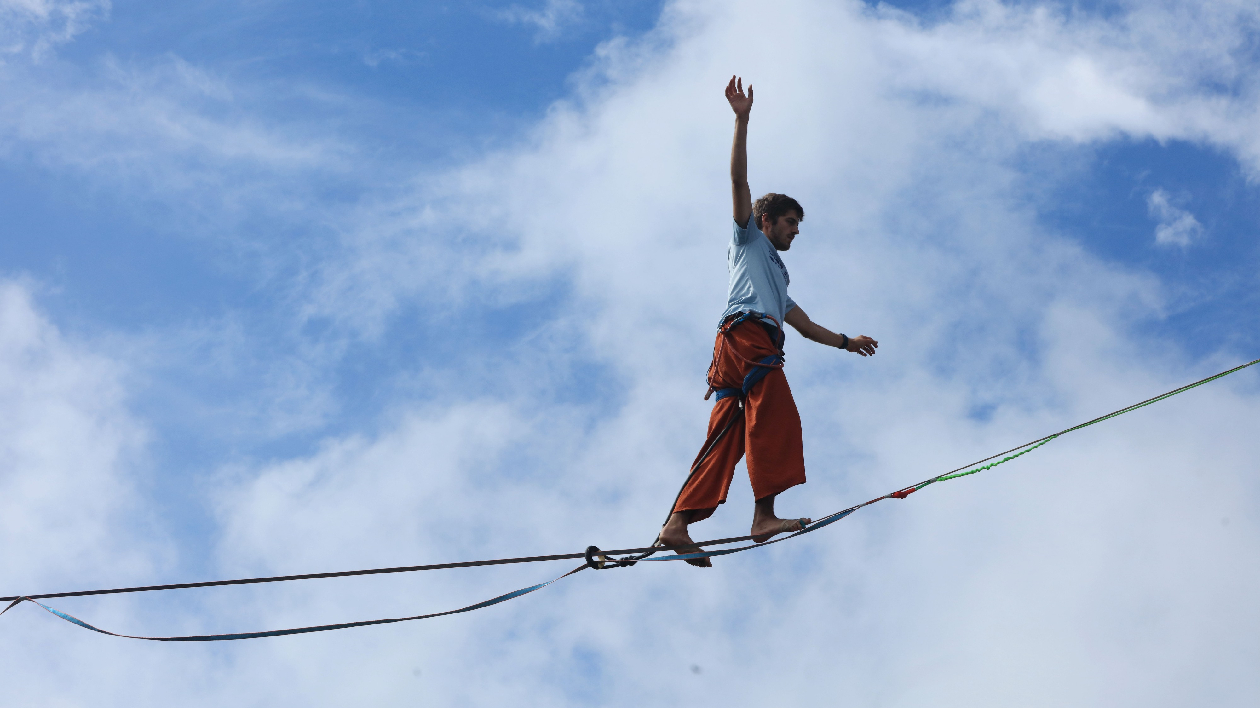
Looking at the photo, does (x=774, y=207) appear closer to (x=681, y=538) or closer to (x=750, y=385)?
(x=750, y=385)

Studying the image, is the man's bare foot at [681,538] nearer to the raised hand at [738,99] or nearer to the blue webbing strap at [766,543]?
the blue webbing strap at [766,543]

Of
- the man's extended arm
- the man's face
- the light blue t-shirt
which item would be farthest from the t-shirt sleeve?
the man's extended arm

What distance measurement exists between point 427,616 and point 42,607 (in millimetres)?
3322

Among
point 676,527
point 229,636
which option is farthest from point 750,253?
point 229,636

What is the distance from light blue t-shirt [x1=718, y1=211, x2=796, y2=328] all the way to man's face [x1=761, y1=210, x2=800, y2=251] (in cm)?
16

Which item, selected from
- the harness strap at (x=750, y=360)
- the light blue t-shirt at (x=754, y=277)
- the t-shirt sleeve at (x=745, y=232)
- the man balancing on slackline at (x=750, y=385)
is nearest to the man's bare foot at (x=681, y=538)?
the man balancing on slackline at (x=750, y=385)

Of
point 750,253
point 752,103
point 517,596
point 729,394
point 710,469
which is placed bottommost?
point 517,596

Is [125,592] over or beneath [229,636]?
over

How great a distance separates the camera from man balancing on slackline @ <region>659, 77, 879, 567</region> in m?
6.12

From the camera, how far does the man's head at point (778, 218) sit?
22.1 ft

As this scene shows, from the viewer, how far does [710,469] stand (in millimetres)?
6402

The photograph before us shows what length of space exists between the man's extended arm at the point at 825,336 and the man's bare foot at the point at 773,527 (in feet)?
5.14

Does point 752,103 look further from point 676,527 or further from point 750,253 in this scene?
point 676,527

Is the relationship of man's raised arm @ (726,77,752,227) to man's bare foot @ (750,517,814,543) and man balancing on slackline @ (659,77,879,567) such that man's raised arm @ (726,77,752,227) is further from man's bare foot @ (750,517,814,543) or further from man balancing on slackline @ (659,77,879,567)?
man's bare foot @ (750,517,814,543)
